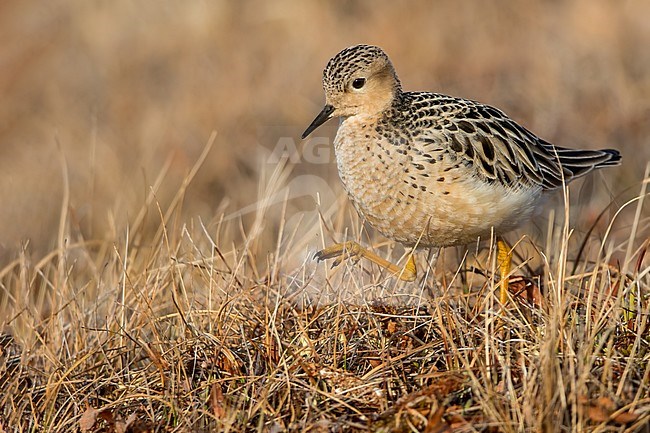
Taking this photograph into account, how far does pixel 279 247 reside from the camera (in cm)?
521

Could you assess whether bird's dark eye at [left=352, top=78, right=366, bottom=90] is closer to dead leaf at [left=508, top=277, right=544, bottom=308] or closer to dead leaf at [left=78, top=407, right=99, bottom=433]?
dead leaf at [left=508, top=277, right=544, bottom=308]

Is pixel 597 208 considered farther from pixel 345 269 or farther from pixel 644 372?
pixel 644 372

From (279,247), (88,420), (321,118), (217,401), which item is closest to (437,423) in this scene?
(217,401)

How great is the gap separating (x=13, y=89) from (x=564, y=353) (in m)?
10.7

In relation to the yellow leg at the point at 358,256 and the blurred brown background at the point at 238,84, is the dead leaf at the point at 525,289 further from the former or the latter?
the blurred brown background at the point at 238,84

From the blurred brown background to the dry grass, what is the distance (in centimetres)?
4

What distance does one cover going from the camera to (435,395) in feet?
12.5

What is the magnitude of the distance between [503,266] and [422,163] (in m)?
0.74

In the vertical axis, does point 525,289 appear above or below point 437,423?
above

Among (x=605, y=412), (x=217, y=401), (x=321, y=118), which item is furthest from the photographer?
(x=321, y=118)

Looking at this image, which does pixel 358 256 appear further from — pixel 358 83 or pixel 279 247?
pixel 358 83

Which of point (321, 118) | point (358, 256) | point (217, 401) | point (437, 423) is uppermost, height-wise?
point (321, 118)

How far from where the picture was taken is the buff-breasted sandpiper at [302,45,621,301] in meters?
5.00

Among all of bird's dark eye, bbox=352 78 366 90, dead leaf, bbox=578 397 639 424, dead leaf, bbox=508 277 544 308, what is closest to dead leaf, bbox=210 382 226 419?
dead leaf, bbox=578 397 639 424
